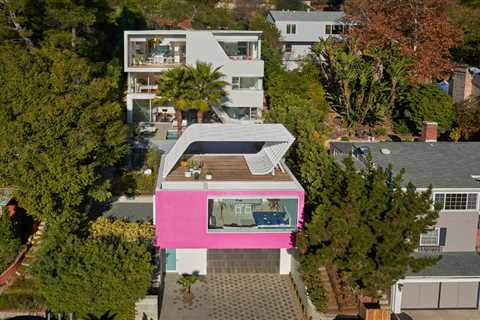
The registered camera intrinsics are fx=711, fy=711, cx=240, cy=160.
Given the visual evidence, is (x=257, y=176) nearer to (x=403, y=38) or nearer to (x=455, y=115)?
(x=455, y=115)

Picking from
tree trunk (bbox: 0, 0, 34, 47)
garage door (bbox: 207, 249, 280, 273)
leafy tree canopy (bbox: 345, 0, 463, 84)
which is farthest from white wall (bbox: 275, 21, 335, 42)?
garage door (bbox: 207, 249, 280, 273)

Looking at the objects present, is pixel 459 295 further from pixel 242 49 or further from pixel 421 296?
pixel 242 49

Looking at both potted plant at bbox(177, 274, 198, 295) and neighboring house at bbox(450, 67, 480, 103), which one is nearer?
potted plant at bbox(177, 274, 198, 295)

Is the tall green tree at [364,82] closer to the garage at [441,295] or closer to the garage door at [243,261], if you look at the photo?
the garage door at [243,261]

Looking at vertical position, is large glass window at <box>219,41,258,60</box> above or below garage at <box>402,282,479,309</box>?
above

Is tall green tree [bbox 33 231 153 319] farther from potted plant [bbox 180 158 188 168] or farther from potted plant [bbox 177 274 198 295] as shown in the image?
potted plant [bbox 180 158 188 168]

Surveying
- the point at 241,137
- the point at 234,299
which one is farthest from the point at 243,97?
the point at 234,299
